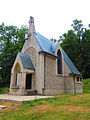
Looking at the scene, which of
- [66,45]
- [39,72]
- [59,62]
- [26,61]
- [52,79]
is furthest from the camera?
[66,45]

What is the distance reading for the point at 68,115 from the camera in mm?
6801

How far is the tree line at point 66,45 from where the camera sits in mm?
33094

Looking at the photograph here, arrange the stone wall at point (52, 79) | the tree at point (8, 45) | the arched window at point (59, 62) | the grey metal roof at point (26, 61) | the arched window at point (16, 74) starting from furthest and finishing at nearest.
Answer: the tree at point (8, 45), the arched window at point (59, 62), the arched window at point (16, 74), the stone wall at point (52, 79), the grey metal roof at point (26, 61)

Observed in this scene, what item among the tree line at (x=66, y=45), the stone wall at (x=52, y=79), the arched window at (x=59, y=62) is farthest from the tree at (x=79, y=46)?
the stone wall at (x=52, y=79)

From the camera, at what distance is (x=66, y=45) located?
4262 cm

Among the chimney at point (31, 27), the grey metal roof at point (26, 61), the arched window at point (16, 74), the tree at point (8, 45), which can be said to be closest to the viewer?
the grey metal roof at point (26, 61)

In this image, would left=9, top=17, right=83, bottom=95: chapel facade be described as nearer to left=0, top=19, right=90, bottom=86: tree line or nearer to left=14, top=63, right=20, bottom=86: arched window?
left=14, top=63, right=20, bottom=86: arched window

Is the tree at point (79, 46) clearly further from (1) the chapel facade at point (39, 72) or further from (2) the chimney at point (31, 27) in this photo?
(2) the chimney at point (31, 27)

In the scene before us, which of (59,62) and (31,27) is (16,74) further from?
(31,27)

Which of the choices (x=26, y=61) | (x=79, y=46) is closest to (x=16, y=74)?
(x=26, y=61)

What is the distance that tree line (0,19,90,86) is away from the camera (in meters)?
33.1

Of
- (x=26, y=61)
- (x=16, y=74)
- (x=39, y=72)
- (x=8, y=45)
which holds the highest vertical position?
(x=8, y=45)

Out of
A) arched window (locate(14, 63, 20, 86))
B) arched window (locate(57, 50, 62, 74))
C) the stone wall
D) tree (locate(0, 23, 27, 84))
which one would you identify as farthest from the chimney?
tree (locate(0, 23, 27, 84))

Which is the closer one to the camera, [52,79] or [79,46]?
[52,79]
